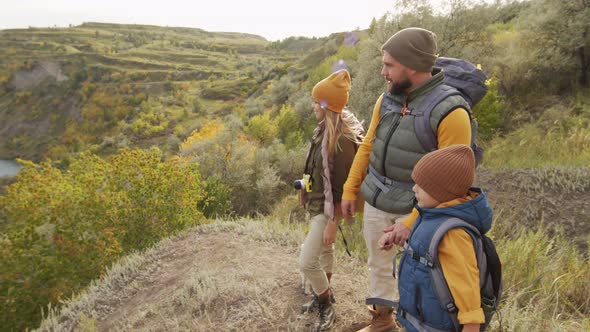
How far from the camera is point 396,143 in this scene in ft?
7.43

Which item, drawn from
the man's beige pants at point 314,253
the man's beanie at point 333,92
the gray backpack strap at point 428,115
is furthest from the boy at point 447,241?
the man's beanie at point 333,92

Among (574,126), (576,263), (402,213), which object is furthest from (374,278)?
(574,126)

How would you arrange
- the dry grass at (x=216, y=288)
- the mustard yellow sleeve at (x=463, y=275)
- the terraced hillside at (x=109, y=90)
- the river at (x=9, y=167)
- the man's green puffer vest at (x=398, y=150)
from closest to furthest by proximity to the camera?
the mustard yellow sleeve at (x=463, y=275)
the man's green puffer vest at (x=398, y=150)
the dry grass at (x=216, y=288)
the terraced hillside at (x=109, y=90)
the river at (x=9, y=167)

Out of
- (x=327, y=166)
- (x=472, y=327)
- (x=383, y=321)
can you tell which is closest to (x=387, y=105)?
(x=327, y=166)

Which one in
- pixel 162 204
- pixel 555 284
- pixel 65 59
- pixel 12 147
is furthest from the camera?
pixel 65 59

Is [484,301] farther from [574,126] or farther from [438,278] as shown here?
[574,126]

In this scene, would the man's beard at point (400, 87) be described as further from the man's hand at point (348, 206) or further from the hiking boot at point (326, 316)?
the hiking boot at point (326, 316)

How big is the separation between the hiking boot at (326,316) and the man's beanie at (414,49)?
1992mm

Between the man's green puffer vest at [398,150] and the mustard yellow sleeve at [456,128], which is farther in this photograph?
the man's green puffer vest at [398,150]

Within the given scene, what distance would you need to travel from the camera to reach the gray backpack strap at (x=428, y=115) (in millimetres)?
2098

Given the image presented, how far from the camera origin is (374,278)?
2.64 m

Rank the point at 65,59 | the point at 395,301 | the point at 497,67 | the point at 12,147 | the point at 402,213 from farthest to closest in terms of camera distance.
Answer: the point at 65,59 → the point at 12,147 → the point at 497,67 → the point at 395,301 → the point at 402,213

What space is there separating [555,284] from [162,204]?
7.99m

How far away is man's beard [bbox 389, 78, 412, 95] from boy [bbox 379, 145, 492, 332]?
75 centimetres
